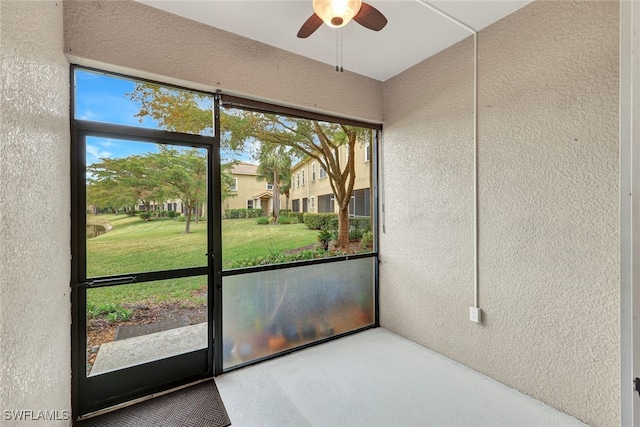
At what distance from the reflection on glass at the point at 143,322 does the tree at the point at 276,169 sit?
0.97 metres

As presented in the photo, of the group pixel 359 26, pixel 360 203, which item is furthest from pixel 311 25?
pixel 360 203

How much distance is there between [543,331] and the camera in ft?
6.05

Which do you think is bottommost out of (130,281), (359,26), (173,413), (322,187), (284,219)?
(173,413)

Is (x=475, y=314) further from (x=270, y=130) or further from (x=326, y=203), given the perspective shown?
(x=270, y=130)

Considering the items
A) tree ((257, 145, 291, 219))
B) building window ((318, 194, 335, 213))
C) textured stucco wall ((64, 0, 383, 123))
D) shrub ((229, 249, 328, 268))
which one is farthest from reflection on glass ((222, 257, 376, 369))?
textured stucco wall ((64, 0, 383, 123))

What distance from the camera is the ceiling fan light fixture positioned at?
55.4 inches

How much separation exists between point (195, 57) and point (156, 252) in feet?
4.91

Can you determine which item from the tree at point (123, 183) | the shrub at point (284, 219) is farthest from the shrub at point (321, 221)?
the tree at point (123, 183)

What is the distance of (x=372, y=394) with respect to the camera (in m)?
1.96

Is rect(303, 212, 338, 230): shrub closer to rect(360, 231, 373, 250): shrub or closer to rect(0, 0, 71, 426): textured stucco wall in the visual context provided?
rect(360, 231, 373, 250): shrub

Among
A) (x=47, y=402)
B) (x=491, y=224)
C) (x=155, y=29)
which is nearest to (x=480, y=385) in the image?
(x=491, y=224)

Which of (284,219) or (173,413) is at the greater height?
(284,219)

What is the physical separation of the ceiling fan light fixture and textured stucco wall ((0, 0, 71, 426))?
4.10 feet

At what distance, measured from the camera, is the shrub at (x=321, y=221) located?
9.09ft
